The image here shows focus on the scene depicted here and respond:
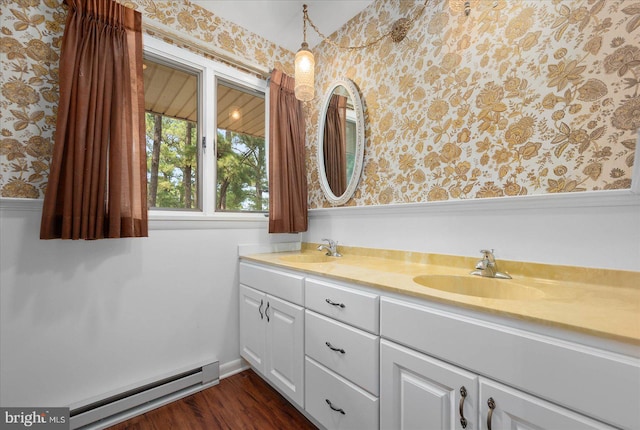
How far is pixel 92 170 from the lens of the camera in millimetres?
1285

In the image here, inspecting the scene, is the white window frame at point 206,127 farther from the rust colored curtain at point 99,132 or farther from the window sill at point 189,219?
the rust colored curtain at point 99,132

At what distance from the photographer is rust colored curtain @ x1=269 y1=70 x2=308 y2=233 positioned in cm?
193

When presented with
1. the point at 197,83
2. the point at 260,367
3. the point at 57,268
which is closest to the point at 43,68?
the point at 197,83

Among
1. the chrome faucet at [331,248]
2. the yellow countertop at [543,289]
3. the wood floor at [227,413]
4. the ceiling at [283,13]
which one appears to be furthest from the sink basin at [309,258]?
the ceiling at [283,13]

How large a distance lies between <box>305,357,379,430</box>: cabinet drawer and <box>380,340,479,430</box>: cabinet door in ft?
0.21

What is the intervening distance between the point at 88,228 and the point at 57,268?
11.4 inches

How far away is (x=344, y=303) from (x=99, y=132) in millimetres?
1442

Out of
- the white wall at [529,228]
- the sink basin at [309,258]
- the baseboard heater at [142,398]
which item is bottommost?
the baseboard heater at [142,398]

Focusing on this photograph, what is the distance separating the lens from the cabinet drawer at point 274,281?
1.36 meters

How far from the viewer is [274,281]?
152 centimetres

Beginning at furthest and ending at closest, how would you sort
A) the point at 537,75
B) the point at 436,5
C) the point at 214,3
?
the point at 214,3 → the point at 436,5 → the point at 537,75

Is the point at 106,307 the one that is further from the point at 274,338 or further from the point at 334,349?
the point at 334,349

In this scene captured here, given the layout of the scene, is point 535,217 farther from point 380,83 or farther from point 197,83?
point 197,83

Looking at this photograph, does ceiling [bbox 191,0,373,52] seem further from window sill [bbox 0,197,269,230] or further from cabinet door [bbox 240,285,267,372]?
cabinet door [bbox 240,285,267,372]
